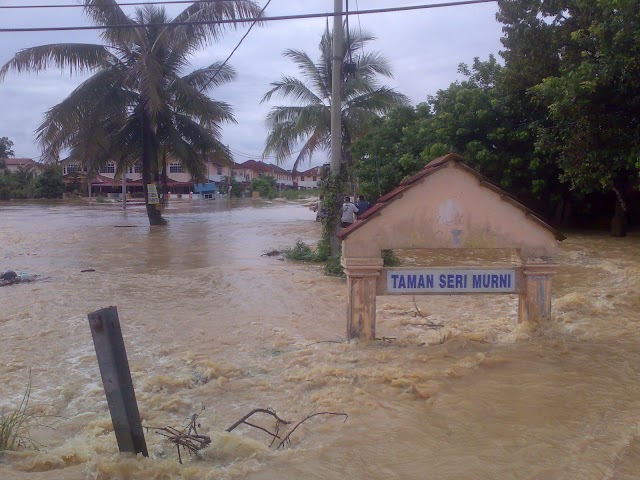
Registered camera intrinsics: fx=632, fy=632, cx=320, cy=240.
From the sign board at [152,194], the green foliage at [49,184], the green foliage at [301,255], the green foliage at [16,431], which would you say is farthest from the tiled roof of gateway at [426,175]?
the green foliage at [49,184]

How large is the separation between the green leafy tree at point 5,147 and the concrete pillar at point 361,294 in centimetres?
8703

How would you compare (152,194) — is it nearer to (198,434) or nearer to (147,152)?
(147,152)

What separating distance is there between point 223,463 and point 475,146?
17.4 meters

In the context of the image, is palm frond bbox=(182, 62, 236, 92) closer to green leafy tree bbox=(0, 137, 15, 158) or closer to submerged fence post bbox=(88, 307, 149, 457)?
submerged fence post bbox=(88, 307, 149, 457)

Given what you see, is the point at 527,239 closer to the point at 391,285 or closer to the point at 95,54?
the point at 391,285

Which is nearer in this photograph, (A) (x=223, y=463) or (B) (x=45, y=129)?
(A) (x=223, y=463)

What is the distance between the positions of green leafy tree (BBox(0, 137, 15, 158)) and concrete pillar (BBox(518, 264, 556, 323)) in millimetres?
87903

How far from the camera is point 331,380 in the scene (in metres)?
6.50

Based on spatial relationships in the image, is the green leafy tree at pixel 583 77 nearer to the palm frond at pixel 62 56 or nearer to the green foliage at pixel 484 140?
the green foliage at pixel 484 140

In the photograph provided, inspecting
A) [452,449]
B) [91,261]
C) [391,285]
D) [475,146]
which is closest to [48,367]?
[391,285]

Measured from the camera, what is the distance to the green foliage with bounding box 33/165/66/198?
6196 centimetres

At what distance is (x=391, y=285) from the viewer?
7.23m

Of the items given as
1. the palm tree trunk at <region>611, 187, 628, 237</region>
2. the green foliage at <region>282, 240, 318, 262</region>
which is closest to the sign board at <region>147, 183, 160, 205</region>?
the green foliage at <region>282, 240, 318, 262</region>

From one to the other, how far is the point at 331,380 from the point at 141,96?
64.1ft
